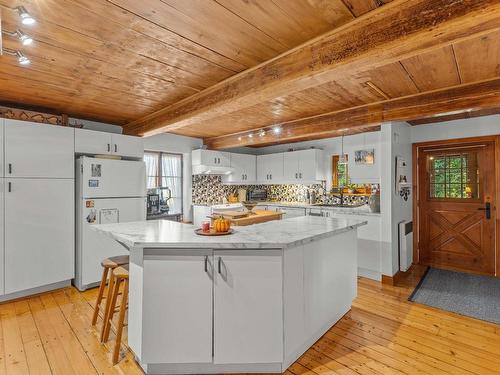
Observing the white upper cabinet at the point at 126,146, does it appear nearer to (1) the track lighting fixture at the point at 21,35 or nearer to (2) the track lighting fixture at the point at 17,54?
(2) the track lighting fixture at the point at 17,54

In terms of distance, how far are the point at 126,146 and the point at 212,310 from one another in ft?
9.87

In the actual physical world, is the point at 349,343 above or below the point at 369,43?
below

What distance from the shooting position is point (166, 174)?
5.32 m

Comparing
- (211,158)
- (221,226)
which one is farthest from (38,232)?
(211,158)

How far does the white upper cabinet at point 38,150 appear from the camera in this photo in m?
3.12

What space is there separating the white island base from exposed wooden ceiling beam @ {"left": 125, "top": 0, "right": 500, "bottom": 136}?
1.33 m

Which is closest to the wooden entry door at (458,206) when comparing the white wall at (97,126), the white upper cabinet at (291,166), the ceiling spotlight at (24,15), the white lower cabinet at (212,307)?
the white upper cabinet at (291,166)

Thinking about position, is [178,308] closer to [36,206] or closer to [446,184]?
[36,206]

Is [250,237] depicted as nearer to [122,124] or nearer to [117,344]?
[117,344]

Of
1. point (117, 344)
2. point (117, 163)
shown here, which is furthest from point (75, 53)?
point (117, 344)

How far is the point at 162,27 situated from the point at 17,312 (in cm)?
329

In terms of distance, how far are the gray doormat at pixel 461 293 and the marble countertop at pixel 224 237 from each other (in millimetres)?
1539

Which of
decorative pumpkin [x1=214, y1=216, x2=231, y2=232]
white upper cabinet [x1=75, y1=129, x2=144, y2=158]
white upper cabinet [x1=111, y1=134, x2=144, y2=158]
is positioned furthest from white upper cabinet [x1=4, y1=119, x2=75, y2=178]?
decorative pumpkin [x1=214, y1=216, x2=231, y2=232]

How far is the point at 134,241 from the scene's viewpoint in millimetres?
1923
